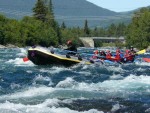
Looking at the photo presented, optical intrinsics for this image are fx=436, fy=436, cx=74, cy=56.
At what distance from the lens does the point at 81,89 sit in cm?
2106

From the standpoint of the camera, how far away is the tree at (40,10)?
135m

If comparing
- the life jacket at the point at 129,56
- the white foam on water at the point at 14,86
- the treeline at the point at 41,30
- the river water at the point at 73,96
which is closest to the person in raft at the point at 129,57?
the life jacket at the point at 129,56

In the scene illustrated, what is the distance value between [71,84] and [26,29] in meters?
107

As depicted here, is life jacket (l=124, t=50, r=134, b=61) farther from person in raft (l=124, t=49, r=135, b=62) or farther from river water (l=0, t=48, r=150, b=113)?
river water (l=0, t=48, r=150, b=113)

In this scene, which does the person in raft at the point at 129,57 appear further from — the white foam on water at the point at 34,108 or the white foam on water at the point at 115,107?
the white foam on water at the point at 34,108

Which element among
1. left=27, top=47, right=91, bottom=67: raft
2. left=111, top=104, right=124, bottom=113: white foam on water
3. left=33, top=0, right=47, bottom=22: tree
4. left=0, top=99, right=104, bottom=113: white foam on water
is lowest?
left=33, top=0, right=47, bottom=22: tree

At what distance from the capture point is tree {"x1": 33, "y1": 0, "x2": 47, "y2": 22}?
444ft

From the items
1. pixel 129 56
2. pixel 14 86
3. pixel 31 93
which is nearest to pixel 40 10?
pixel 129 56

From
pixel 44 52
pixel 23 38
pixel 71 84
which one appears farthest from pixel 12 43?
pixel 71 84

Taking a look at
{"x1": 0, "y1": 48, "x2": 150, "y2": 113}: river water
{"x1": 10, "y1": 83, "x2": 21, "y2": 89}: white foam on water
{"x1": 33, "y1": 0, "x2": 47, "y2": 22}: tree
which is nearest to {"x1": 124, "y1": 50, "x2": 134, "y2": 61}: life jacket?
{"x1": 0, "y1": 48, "x2": 150, "y2": 113}: river water

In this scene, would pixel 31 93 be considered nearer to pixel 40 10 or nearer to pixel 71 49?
Result: pixel 71 49


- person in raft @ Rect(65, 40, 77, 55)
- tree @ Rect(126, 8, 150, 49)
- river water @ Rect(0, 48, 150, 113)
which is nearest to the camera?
river water @ Rect(0, 48, 150, 113)

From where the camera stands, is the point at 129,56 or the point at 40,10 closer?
the point at 129,56

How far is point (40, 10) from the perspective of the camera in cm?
13725
